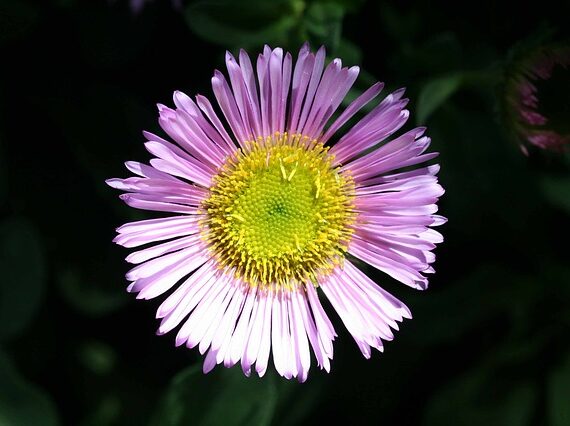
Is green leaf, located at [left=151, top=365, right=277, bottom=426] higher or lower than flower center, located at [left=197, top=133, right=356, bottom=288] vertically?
lower
